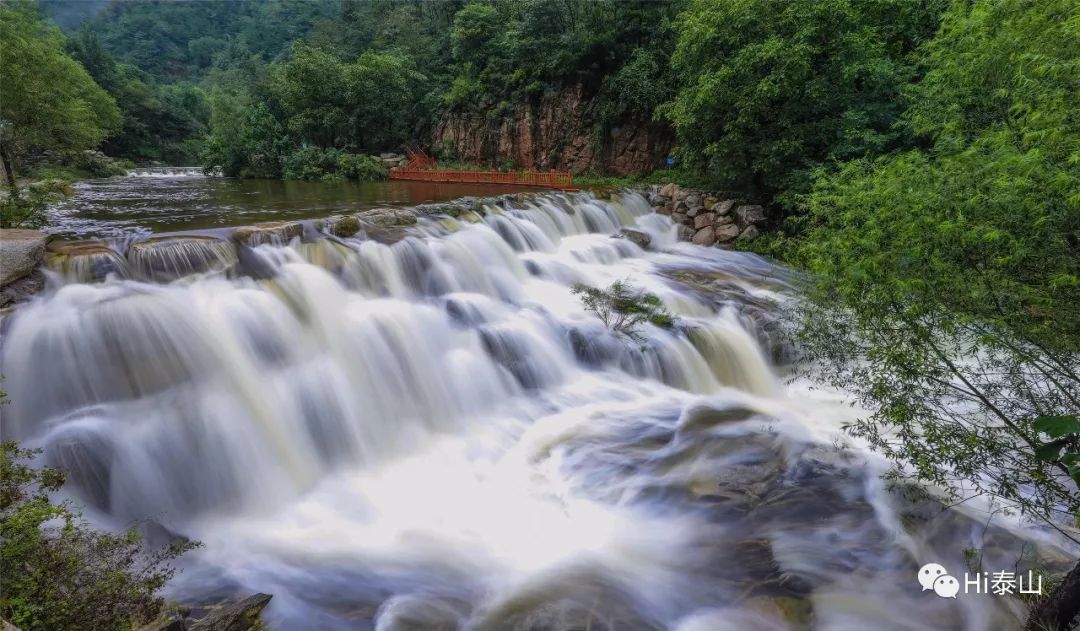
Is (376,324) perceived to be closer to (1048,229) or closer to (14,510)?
(14,510)

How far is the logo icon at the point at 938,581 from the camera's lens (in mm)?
4086

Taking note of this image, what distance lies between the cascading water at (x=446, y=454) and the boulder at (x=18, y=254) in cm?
33

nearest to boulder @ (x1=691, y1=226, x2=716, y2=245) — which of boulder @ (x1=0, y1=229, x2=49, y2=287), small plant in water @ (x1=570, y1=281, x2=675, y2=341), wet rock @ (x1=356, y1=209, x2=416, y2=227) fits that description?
small plant in water @ (x1=570, y1=281, x2=675, y2=341)

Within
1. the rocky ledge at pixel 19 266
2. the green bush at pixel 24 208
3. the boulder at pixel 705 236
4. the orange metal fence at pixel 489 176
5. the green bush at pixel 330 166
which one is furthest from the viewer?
the green bush at pixel 330 166

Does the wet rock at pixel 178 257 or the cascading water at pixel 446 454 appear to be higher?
the wet rock at pixel 178 257

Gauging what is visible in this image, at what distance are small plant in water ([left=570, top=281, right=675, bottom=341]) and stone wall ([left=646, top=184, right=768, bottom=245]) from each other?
19.7ft

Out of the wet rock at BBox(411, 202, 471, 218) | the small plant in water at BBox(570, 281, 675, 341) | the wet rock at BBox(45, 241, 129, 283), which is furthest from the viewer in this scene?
the wet rock at BBox(411, 202, 471, 218)

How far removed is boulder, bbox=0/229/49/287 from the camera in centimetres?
582

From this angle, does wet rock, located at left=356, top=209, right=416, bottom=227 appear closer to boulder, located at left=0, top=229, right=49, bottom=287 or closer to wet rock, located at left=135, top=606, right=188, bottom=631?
boulder, located at left=0, top=229, right=49, bottom=287

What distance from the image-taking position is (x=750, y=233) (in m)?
13.9

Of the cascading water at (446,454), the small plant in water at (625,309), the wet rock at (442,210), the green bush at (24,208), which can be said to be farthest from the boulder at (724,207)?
the green bush at (24,208)

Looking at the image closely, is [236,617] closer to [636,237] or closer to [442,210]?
[442,210]

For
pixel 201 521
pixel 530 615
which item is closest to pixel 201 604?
pixel 201 521

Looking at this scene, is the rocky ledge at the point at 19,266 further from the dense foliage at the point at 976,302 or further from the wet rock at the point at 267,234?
the dense foliage at the point at 976,302
